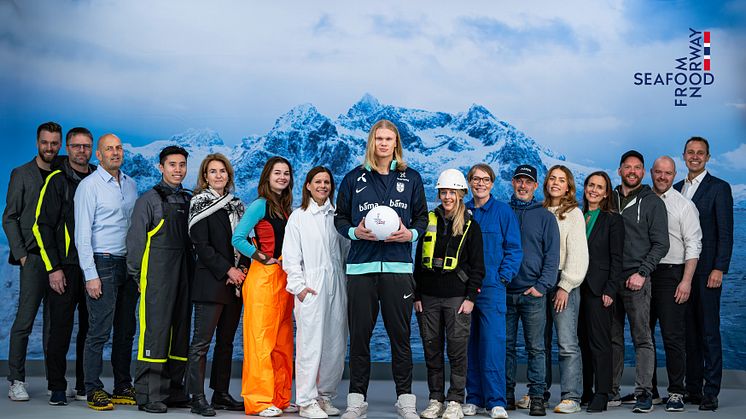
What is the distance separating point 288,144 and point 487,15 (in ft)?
6.73

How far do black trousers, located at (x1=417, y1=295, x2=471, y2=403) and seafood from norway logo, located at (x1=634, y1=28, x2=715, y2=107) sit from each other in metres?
3.33

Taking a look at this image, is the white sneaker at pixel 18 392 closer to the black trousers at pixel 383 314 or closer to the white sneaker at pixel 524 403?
the black trousers at pixel 383 314

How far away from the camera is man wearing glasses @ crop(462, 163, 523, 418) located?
4.64 m

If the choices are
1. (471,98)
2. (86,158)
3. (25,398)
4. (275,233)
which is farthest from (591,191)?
(25,398)

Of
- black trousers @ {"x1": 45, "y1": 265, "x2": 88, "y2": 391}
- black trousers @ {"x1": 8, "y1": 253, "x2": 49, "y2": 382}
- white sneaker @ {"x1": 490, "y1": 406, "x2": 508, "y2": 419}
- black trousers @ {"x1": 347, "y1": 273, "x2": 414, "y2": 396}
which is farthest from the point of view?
black trousers @ {"x1": 8, "y1": 253, "x2": 49, "y2": 382}

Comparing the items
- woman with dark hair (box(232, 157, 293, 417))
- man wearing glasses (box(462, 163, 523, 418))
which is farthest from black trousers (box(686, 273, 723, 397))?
woman with dark hair (box(232, 157, 293, 417))

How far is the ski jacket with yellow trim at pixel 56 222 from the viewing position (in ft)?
16.1

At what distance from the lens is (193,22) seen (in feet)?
23.9

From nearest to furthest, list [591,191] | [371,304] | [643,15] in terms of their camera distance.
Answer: [371,304] → [591,191] → [643,15]

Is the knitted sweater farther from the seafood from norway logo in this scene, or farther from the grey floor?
the seafood from norway logo

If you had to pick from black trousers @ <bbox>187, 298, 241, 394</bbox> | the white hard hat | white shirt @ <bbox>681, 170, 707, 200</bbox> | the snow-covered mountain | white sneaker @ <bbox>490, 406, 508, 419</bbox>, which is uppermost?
the snow-covered mountain

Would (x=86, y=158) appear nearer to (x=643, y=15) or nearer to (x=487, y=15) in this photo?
(x=487, y=15)

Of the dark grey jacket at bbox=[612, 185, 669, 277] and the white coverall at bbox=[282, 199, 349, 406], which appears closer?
the white coverall at bbox=[282, 199, 349, 406]

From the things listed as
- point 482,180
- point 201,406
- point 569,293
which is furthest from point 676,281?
point 201,406
